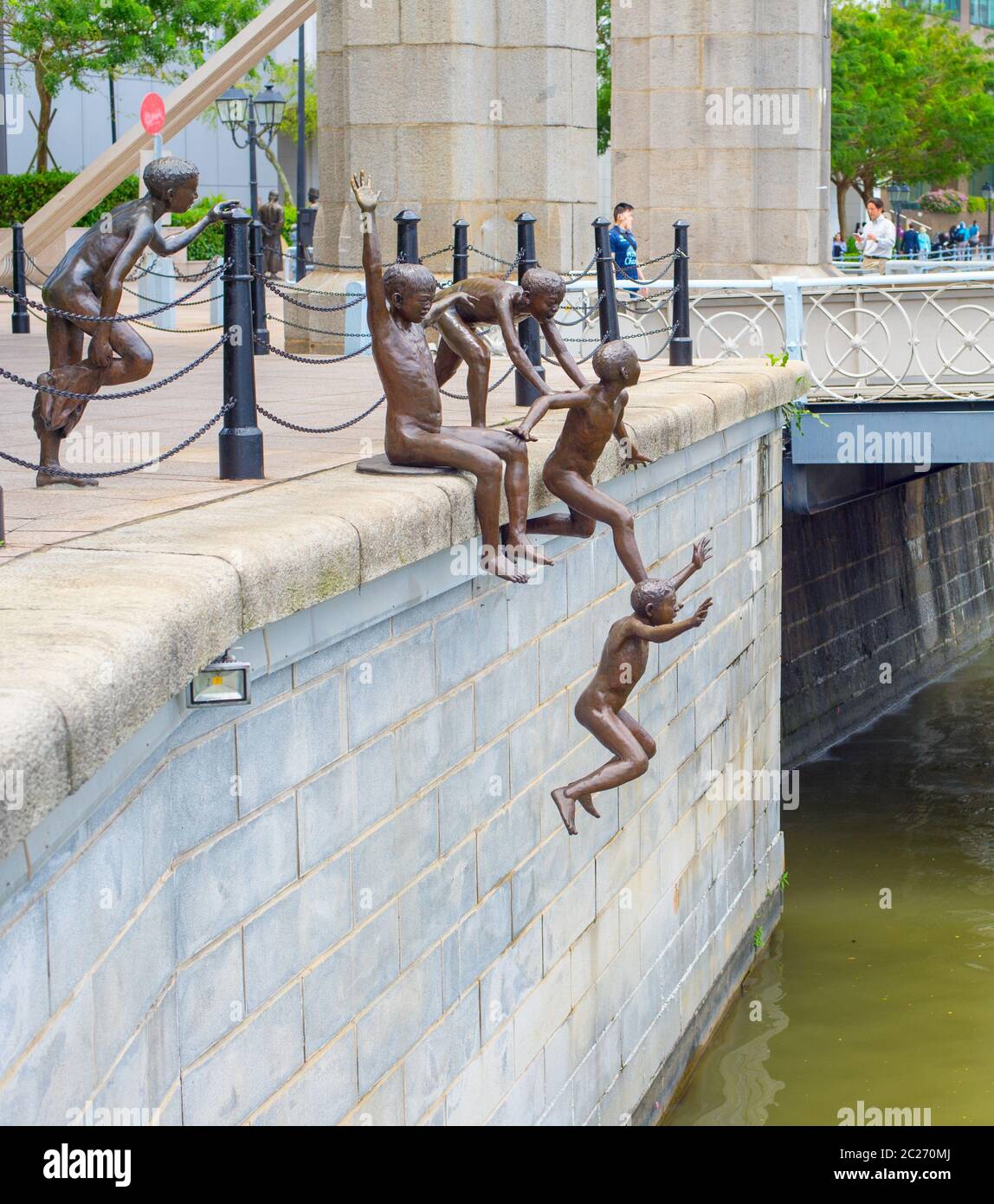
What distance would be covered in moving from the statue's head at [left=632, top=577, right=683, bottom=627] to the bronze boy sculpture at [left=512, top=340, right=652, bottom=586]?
134 millimetres

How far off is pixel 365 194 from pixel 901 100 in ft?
164

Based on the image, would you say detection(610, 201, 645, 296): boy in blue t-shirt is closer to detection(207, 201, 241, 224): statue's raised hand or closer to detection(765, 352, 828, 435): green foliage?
detection(765, 352, 828, 435): green foliage

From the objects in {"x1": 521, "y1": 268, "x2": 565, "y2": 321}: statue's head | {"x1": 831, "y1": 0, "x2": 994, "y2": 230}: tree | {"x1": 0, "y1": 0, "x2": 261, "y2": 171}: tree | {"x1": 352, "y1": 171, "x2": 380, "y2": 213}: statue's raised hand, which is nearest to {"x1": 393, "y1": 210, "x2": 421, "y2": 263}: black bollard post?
{"x1": 521, "y1": 268, "x2": 565, "y2": 321}: statue's head

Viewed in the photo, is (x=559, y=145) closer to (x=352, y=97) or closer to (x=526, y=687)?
(x=352, y=97)

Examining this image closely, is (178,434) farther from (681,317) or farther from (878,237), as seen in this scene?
(878,237)

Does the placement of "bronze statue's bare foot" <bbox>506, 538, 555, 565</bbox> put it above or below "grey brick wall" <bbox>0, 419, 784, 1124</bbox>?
above

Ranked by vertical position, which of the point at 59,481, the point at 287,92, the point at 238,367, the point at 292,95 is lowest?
the point at 59,481

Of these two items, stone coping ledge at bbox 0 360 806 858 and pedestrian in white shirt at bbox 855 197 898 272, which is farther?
pedestrian in white shirt at bbox 855 197 898 272

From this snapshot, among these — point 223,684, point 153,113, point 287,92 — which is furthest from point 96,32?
point 223,684

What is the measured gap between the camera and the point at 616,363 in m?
7.25

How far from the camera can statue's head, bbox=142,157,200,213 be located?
753 centimetres

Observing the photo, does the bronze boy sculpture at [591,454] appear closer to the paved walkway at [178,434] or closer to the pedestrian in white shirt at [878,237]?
the paved walkway at [178,434]

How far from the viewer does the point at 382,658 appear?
6.43 metres
